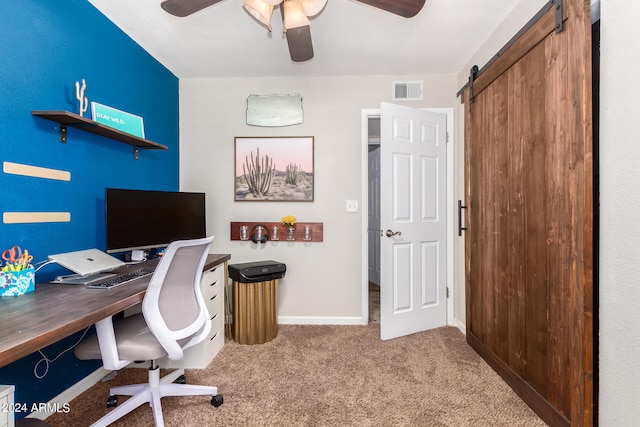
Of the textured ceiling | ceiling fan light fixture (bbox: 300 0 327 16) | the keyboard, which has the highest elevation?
the textured ceiling

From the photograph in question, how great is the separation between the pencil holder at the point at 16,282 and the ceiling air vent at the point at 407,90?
296 centimetres

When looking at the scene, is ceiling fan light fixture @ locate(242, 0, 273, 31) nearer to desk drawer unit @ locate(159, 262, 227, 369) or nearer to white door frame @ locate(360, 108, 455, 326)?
white door frame @ locate(360, 108, 455, 326)

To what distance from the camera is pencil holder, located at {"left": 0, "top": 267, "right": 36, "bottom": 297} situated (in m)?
1.29

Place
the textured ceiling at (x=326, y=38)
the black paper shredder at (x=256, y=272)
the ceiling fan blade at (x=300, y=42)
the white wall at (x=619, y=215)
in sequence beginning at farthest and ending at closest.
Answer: the black paper shredder at (x=256, y=272) → the textured ceiling at (x=326, y=38) → the ceiling fan blade at (x=300, y=42) → the white wall at (x=619, y=215)

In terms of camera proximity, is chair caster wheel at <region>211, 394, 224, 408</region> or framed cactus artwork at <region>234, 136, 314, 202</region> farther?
framed cactus artwork at <region>234, 136, 314, 202</region>

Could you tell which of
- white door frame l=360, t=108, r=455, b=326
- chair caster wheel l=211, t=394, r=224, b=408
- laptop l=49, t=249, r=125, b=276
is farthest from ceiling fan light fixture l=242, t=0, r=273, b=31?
chair caster wheel l=211, t=394, r=224, b=408

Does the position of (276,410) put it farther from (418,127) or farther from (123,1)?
(123,1)

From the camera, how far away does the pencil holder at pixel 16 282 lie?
1292mm

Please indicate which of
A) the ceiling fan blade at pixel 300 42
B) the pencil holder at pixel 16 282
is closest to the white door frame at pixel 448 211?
the ceiling fan blade at pixel 300 42

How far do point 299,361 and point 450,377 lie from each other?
41.4 inches

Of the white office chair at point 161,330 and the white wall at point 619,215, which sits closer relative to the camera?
the white wall at point 619,215

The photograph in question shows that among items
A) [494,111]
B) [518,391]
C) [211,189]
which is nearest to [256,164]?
[211,189]

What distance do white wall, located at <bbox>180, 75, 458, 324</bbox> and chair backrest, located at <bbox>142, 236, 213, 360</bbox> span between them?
1.39 meters

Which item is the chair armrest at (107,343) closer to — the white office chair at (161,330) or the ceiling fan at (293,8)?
the white office chair at (161,330)
